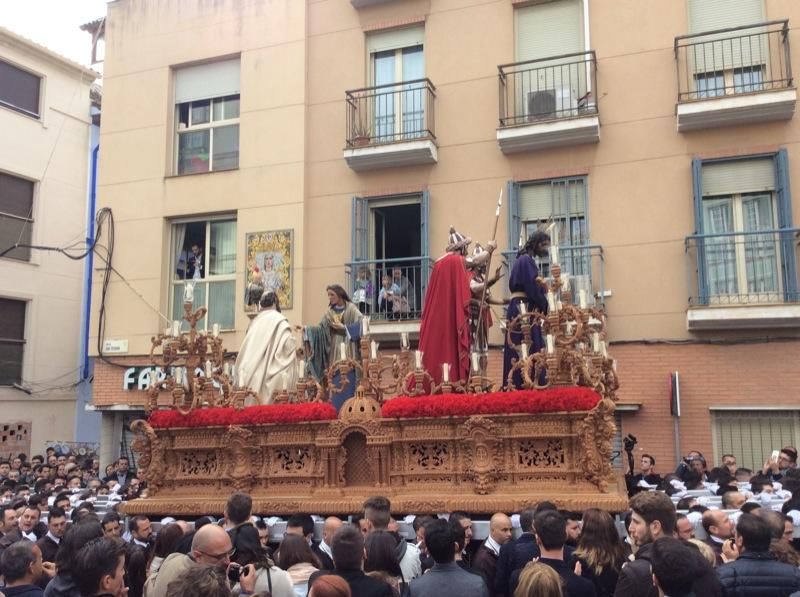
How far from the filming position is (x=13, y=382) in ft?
62.3

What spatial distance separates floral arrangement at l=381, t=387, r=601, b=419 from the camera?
6.65 meters

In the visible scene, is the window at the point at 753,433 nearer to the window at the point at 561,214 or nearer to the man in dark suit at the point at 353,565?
the window at the point at 561,214

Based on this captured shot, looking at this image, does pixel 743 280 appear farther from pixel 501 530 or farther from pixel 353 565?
pixel 353 565

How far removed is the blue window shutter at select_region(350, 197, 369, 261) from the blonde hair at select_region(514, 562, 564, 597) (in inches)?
421

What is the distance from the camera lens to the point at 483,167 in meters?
13.3

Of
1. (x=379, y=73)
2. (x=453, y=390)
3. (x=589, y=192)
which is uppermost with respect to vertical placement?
(x=379, y=73)

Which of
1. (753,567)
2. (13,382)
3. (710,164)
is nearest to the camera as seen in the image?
(753,567)

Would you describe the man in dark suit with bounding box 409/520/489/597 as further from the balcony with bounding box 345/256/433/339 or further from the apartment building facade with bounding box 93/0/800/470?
the balcony with bounding box 345/256/433/339

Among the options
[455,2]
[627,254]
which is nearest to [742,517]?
[627,254]

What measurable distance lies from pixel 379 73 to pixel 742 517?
12098mm

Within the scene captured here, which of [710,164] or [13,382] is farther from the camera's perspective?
[13,382]

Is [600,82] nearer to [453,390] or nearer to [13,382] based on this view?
[453,390]

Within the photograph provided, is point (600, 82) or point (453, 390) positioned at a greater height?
point (600, 82)

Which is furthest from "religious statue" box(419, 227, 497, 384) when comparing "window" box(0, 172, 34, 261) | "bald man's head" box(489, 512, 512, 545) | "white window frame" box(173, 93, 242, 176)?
"window" box(0, 172, 34, 261)
